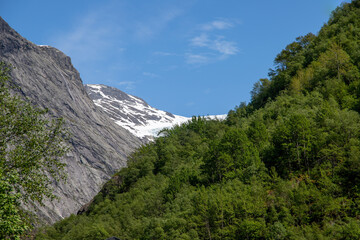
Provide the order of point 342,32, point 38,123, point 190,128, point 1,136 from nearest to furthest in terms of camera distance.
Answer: point 1,136 < point 38,123 < point 342,32 < point 190,128

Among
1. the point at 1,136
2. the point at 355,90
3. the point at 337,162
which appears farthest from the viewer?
the point at 355,90

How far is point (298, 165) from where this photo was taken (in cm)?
7425

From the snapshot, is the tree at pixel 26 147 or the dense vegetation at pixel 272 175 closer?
the tree at pixel 26 147

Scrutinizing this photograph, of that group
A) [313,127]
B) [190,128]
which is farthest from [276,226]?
[190,128]

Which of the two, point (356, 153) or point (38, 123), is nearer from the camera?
point (38, 123)

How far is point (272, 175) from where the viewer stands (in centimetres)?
7150

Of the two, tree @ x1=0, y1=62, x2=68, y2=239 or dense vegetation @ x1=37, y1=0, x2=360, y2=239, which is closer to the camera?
tree @ x1=0, y1=62, x2=68, y2=239

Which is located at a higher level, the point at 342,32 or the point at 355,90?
the point at 342,32

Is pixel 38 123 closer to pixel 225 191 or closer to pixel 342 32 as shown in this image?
pixel 225 191

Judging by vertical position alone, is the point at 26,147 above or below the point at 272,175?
above

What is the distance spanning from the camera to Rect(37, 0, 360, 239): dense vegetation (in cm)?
6069

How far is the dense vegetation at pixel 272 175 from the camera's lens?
60.7 m

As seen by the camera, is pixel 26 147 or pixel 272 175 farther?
pixel 272 175

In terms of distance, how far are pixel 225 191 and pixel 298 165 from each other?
17.2 metres
